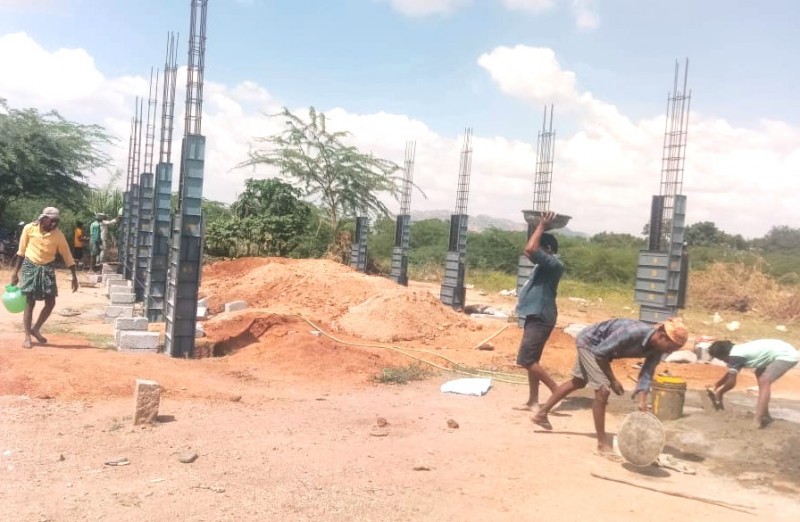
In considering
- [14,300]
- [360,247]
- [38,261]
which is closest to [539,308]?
[38,261]

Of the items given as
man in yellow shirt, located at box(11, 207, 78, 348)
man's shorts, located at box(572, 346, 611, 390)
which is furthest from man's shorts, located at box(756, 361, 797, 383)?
man in yellow shirt, located at box(11, 207, 78, 348)

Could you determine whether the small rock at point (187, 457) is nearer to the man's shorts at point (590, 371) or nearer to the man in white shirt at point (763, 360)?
the man's shorts at point (590, 371)

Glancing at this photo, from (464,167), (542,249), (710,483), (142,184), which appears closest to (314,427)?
(542,249)

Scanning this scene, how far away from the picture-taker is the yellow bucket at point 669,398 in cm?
681

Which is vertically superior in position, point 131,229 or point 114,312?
point 131,229

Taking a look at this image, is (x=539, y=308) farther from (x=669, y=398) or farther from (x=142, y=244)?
(x=142, y=244)

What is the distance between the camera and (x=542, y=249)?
6.59 m

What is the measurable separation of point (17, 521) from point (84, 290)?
44.6 ft

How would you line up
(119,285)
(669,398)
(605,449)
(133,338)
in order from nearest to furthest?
(605,449), (669,398), (133,338), (119,285)

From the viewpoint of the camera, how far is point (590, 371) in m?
5.72

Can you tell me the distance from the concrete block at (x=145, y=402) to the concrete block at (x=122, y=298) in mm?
7587

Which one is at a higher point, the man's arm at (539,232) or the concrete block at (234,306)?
the man's arm at (539,232)

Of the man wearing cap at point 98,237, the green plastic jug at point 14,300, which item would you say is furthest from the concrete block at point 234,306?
the man wearing cap at point 98,237

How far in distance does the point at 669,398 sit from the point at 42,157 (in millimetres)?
18712
